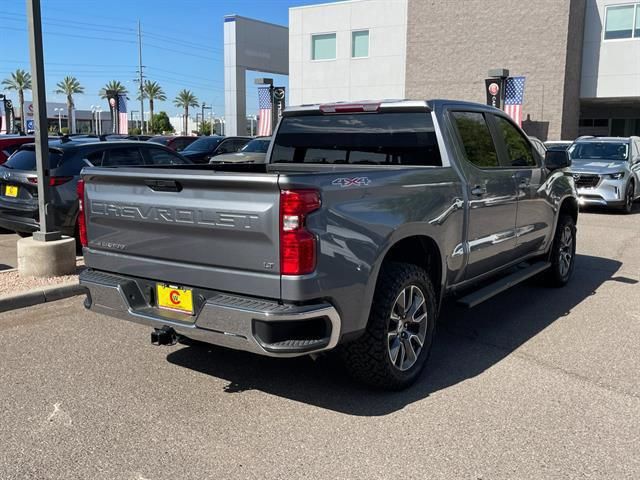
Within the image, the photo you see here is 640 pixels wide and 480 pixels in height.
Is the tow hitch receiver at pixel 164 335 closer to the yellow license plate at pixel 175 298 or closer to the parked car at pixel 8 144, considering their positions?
the yellow license plate at pixel 175 298

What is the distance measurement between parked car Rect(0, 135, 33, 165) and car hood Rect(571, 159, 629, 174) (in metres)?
11.5

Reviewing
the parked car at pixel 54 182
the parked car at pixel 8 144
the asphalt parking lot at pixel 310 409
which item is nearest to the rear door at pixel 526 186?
the asphalt parking lot at pixel 310 409

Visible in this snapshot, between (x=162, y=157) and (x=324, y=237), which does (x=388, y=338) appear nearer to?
(x=324, y=237)

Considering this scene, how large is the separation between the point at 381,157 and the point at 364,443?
8.02 feet

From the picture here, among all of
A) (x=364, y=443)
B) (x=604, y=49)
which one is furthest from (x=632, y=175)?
(x=604, y=49)

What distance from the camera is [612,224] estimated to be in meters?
12.9

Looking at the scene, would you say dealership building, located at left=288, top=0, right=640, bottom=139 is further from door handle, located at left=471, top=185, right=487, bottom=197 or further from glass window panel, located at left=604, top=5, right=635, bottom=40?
door handle, located at left=471, top=185, right=487, bottom=197

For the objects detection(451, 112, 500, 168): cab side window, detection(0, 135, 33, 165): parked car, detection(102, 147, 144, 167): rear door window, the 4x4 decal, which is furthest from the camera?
detection(0, 135, 33, 165): parked car

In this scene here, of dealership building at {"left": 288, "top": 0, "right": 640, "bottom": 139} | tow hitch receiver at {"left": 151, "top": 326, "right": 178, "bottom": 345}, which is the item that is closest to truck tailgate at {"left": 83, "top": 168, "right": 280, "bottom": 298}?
tow hitch receiver at {"left": 151, "top": 326, "right": 178, "bottom": 345}

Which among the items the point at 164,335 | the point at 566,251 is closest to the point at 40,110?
the point at 164,335

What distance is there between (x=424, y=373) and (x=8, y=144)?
9433mm

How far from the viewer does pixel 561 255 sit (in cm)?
711

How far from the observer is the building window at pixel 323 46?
34281 mm

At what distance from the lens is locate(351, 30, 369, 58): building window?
3328 centimetres
